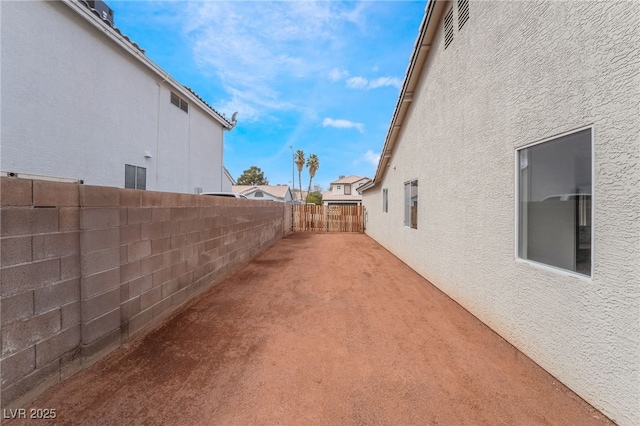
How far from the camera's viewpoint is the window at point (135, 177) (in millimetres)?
7613

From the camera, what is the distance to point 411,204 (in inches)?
285

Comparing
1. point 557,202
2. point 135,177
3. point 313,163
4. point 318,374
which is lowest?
point 318,374

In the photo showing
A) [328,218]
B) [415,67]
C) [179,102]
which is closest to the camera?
[415,67]

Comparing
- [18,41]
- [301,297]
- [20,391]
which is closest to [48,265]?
[20,391]

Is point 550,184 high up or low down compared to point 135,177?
down

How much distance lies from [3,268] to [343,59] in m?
12.5

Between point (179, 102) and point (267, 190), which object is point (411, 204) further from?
point (267, 190)

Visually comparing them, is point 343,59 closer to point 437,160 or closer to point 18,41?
point 437,160

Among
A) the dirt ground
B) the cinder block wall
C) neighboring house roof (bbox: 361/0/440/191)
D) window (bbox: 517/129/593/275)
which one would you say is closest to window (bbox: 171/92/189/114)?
the cinder block wall

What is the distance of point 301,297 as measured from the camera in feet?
15.4

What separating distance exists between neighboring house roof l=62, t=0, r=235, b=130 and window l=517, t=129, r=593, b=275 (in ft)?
30.7

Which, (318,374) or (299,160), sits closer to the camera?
(318,374)

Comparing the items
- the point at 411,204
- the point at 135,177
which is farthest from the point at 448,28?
the point at 135,177

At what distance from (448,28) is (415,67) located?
144 cm
